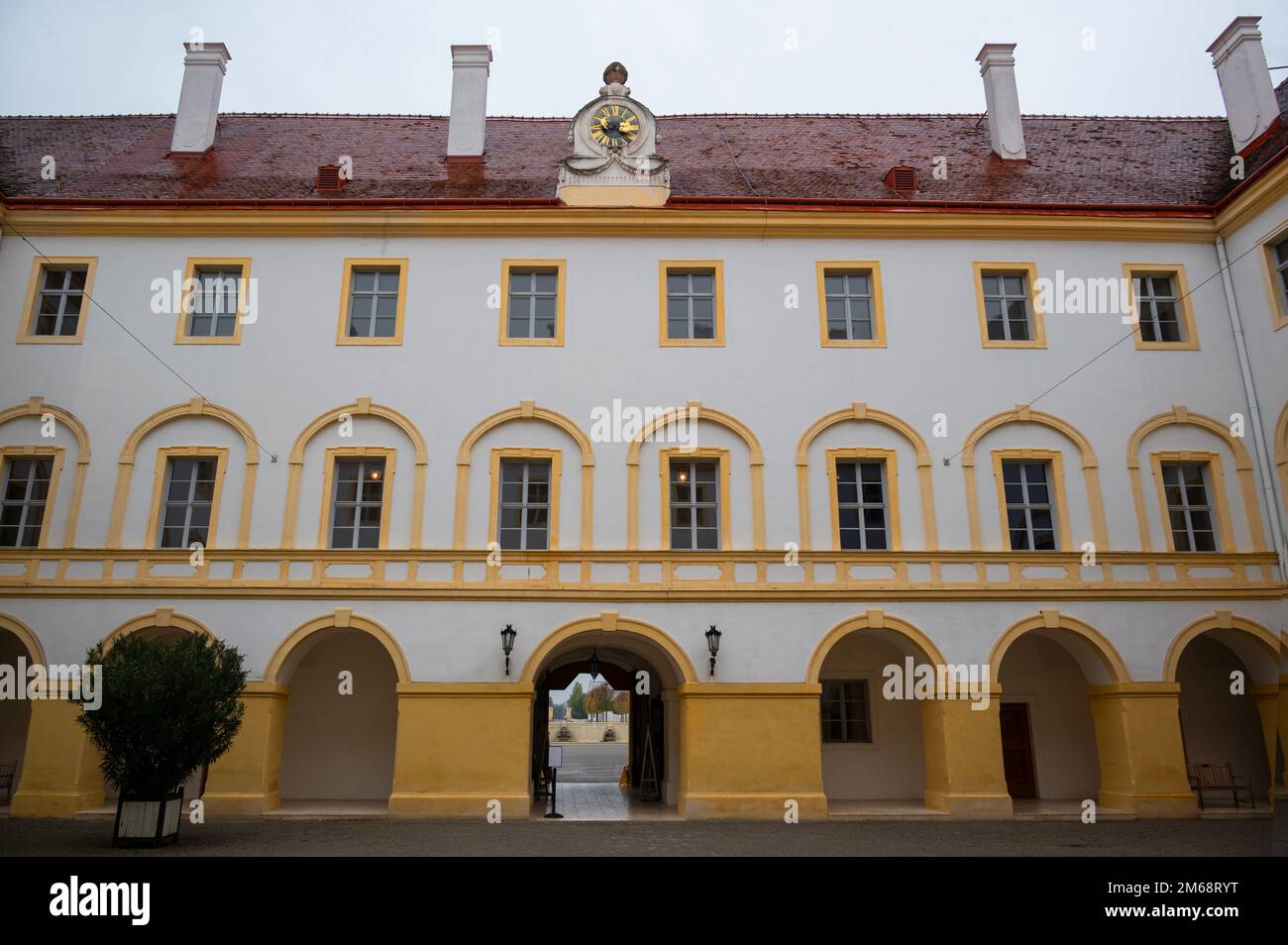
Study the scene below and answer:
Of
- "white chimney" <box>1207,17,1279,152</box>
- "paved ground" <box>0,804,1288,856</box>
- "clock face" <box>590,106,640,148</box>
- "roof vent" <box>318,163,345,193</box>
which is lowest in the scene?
"paved ground" <box>0,804,1288,856</box>

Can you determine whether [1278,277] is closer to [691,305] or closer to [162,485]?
[691,305]

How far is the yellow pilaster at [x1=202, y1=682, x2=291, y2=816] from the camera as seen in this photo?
15.9 m

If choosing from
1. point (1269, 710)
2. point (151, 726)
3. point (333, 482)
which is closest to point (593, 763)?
point (333, 482)

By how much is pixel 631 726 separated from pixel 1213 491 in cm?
1422

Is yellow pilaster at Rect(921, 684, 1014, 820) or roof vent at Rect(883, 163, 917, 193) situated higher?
roof vent at Rect(883, 163, 917, 193)

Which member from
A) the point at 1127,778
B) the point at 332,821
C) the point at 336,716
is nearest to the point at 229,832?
the point at 332,821

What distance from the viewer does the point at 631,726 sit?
2358cm

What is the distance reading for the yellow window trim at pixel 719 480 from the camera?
17469 mm

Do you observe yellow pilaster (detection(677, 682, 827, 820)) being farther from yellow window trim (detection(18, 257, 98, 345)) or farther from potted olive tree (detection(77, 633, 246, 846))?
yellow window trim (detection(18, 257, 98, 345))

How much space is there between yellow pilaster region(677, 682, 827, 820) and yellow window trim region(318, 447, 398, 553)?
21.2 feet

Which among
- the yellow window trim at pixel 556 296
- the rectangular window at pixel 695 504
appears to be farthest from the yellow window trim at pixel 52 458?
the rectangular window at pixel 695 504

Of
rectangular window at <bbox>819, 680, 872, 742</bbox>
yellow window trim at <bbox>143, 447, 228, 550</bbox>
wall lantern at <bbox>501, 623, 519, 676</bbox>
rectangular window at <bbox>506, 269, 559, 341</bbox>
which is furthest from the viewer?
rectangular window at <bbox>819, 680, 872, 742</bbox>

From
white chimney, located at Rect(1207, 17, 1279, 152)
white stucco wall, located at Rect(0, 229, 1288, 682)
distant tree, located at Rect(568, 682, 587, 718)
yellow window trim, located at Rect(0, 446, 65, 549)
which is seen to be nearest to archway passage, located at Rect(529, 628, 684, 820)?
white stucco wall, located at Rect(0, 229, 1288, 682)

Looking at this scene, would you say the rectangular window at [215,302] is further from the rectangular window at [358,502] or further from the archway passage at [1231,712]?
the archway passage at [1231,712]
